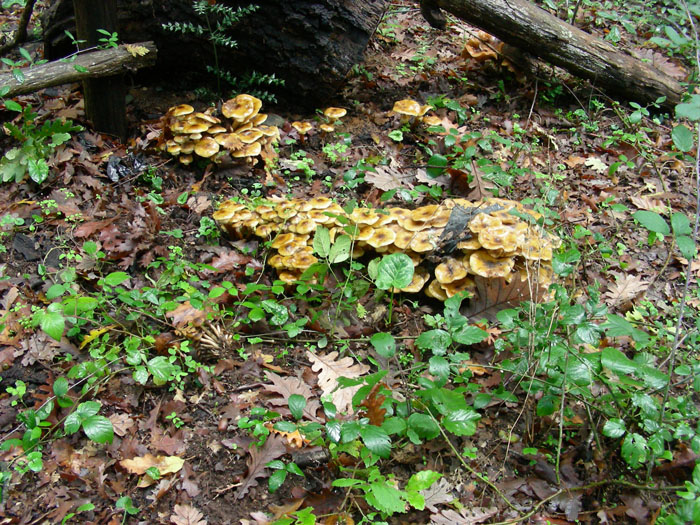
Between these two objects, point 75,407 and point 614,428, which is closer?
point 614,428

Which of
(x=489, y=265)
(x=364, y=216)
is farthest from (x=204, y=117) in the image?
(x=489, y=265)

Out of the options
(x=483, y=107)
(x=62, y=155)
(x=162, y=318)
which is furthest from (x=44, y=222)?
(x=483, y=107)

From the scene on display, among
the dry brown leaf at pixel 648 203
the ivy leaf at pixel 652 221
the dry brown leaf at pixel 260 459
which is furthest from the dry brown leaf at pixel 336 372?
the dry brown leaf at pixel 648 203

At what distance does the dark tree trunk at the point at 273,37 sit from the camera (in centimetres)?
555

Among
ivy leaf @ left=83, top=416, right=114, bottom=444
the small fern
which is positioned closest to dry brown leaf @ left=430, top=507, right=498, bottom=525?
ivy leaf @ left=83, top=416, right=114, bottom=444

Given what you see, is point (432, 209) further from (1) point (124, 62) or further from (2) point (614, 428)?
(1) point (124, 62)

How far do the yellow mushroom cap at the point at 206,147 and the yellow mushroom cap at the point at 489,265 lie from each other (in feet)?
9.30

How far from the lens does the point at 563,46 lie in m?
6.57

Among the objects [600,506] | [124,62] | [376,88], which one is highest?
[124,62]

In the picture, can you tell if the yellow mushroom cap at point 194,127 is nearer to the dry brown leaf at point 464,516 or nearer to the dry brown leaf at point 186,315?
the dry brown leaf at point 186,315

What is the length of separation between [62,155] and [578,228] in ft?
17.1

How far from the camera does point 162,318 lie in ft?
13.0

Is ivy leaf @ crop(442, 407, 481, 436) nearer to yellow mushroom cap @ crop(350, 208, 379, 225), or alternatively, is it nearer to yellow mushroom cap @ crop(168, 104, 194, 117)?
yellow mushroom cap @ crop(350, 208, 379, 225)

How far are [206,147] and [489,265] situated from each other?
10.1 ft
